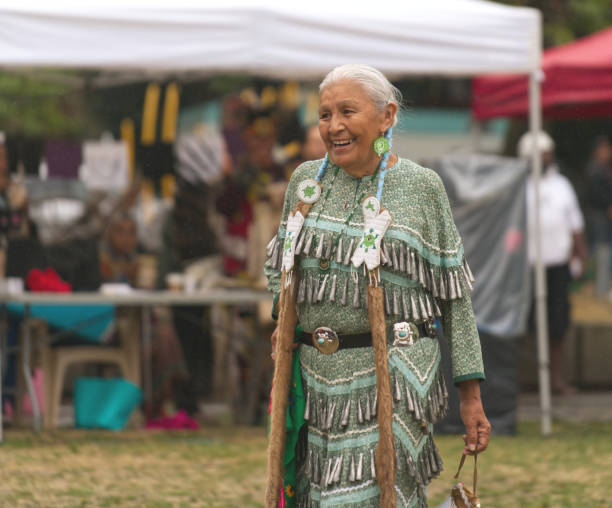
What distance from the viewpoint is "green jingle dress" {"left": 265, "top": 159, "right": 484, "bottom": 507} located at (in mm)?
3590

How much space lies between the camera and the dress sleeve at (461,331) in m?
3.67

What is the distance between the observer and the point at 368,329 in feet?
11.9

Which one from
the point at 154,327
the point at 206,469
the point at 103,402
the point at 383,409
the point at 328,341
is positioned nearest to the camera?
the point at 383,409

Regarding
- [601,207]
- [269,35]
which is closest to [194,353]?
[269,35]

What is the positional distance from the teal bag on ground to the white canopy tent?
2.17m

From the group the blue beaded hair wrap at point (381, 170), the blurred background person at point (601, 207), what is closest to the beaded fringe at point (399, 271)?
the blue beaded hair wrap at point (381, 170)

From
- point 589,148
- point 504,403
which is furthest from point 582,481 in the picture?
point 589,148

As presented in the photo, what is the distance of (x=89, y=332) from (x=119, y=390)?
59cm

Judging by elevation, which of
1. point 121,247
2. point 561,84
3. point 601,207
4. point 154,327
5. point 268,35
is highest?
point 268,35

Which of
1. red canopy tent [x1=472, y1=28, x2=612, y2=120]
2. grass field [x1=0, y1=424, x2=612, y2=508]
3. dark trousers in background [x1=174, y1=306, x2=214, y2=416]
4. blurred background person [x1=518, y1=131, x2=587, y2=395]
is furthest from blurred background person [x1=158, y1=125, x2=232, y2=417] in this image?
blurred background person [x1=518, y1=131, x2=587, y2=395]

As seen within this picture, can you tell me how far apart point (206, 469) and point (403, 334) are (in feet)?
11.8

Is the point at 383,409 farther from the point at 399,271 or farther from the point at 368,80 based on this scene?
the point at 368,80

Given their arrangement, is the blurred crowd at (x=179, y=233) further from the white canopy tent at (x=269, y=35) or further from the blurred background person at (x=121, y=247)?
the white canopy tent at (x=269, y=35)

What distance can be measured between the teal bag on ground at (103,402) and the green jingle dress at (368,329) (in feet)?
15.3
